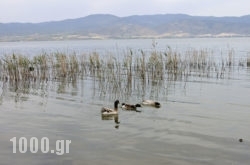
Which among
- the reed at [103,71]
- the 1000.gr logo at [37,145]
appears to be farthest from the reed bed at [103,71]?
the 1000.gr logo at [37,145]

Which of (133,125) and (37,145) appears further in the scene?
(133,125)

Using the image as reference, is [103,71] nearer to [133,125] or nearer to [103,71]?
[103,71]

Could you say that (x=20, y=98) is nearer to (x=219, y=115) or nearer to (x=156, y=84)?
(x=156, y=84)

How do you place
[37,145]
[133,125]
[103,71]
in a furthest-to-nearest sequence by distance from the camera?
1. [103,71]
2. [133,125]
3. [37,145]

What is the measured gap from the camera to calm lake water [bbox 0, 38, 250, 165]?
11672mm

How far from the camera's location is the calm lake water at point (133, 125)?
11672 mm

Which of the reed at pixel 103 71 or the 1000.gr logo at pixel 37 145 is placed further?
the reed at pixel 103 71

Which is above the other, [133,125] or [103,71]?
[103,71]

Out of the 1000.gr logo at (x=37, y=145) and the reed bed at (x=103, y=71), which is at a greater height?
the reed bed at (x=103, y=71)

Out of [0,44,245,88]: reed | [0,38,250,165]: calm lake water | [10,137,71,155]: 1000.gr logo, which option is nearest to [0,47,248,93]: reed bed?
[0,44,245,88]: reed

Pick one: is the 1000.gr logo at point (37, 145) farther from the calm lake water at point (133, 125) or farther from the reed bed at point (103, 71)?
the reed bed at point (103, 71)

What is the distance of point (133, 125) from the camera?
51.3 feet

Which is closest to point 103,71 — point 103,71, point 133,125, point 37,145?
point 103,71

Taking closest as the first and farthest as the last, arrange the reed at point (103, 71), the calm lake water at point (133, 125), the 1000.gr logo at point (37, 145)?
1. the calm lake water at point (133, 125)
2. the 1000.gr logo at point (37, 145)
3. the reed at point (103, 71)
